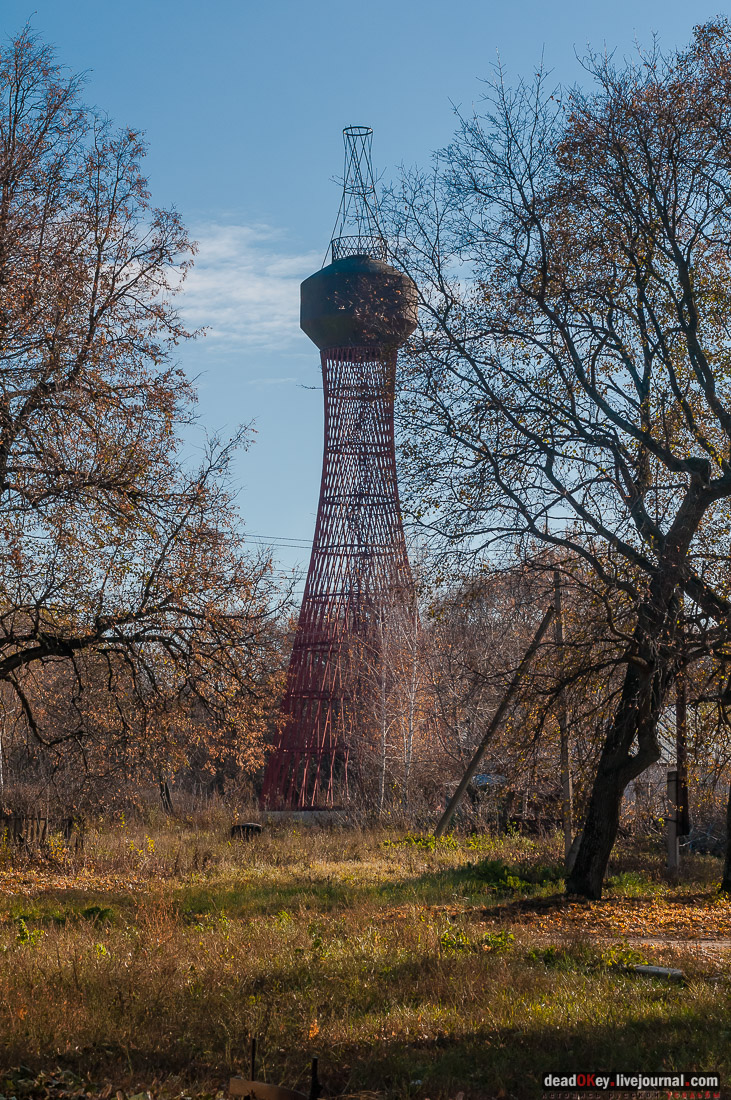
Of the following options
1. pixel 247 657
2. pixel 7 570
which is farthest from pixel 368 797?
pixel 7 570

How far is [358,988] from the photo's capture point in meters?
6.64

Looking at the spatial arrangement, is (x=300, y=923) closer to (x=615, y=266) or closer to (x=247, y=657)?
(x=247, y=657)

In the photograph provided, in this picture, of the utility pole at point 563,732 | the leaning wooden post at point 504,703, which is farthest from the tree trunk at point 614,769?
the leaning wooden post at point 504,703

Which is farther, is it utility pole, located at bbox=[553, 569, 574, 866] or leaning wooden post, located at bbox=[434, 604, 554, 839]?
leaning wooden post, located at bbox=[434, 604, 554, 839]

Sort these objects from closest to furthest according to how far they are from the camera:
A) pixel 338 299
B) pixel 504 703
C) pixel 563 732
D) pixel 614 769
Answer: pixel 563 732 < pixel 614 769 < pixel 504 703 < pixel 338 299

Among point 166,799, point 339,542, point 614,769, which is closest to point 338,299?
point 339,542

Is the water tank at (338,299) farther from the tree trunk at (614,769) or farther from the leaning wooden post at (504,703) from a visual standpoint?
the tree trunk at (614,769)

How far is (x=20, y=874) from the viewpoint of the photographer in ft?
44.3

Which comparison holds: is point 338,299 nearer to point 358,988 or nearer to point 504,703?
point 504,703

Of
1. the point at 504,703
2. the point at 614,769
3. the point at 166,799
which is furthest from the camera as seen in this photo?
the point at 166,799

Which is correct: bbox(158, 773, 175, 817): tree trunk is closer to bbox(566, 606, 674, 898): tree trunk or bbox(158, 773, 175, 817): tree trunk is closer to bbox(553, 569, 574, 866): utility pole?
bbox(553, 569, 574, 866): utility pole

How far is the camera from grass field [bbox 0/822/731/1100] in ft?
17.1

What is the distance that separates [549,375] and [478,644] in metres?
14.1

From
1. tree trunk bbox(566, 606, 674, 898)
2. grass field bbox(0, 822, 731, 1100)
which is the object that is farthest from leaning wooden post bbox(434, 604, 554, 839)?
grass field bbox(0, 822, 731, 1100)
